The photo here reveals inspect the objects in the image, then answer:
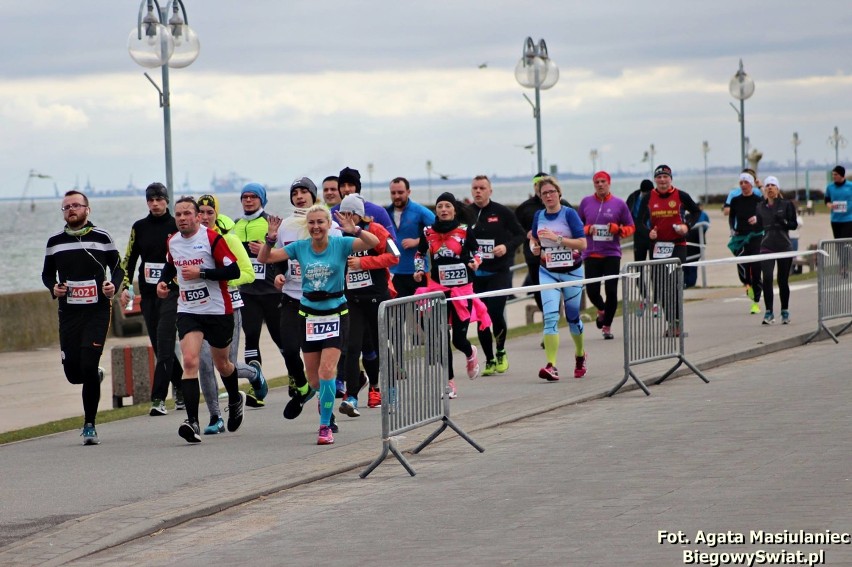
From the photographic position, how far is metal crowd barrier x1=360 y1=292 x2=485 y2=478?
10008 millimetres

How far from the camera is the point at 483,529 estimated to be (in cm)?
802

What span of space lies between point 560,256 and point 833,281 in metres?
4.89

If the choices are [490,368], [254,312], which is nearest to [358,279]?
[254,312]

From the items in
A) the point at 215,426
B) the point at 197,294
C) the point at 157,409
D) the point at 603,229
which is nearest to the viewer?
the point at 197,294

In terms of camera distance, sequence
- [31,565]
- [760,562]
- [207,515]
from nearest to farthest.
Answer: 1. [760,562]
2. [31,565]
3. [207,515]

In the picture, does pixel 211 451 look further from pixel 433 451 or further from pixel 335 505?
pixel 335 505

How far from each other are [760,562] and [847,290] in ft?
40.3

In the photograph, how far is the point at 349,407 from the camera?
41.3 feet

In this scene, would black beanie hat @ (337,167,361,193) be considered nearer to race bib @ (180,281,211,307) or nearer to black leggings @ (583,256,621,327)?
race bib @ (180,281,211,307)

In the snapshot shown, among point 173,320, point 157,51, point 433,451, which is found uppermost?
point 157,51

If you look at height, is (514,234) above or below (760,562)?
above

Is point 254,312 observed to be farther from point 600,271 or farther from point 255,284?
point 600,271

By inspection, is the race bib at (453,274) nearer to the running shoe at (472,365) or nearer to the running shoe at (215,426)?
the running shoe at (472,365)

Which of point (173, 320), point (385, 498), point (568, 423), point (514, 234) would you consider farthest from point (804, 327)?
point (385, 498)
